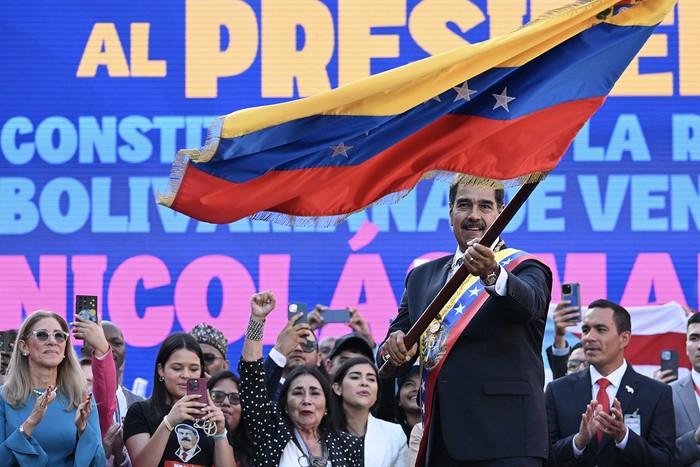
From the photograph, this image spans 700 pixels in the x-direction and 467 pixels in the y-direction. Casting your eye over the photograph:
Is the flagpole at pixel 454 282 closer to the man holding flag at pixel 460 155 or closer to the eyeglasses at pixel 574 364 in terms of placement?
the man holding flag at pixel 460 155

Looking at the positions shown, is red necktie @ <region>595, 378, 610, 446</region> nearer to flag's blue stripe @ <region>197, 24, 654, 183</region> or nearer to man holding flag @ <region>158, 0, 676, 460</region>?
man holding flag @ <region>158, 0, 676, 460</region>

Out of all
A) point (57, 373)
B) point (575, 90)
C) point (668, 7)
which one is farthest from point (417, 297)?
point (57, 373)

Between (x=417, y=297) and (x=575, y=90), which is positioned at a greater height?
(x=575, y=90)

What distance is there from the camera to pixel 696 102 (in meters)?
10.3

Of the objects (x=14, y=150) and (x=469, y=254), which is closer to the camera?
(x=469, y=254)

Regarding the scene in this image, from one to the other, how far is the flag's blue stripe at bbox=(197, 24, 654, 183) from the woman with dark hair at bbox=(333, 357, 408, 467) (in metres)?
2.27

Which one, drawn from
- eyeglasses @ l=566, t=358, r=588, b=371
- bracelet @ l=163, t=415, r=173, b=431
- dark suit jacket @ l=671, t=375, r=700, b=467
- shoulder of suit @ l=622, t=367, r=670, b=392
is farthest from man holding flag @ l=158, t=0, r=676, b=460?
eyeglasses @ l=566, t=358, r=588, b=371

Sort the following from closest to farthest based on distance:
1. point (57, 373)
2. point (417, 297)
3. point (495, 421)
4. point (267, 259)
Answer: point (495, 421)
point (417, 297)
point (57, 373)
point (267, 259)

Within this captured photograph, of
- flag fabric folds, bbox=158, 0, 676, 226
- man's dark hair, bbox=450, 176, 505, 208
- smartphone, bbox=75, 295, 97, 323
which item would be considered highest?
flag fabric folds, bbox=158, 0, 676, 226

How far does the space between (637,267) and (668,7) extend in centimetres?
557

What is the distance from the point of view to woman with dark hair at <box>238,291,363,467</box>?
6.12 m

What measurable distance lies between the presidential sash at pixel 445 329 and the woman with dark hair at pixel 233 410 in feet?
5.48

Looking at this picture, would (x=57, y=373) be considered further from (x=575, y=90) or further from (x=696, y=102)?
(x=696, y=102)

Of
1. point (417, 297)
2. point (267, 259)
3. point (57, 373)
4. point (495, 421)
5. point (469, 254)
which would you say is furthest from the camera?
point (267, 259)
